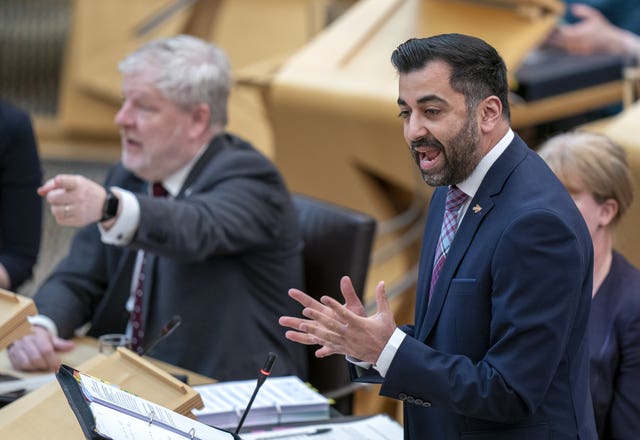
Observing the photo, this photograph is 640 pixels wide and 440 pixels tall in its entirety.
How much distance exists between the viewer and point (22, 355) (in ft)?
7.63

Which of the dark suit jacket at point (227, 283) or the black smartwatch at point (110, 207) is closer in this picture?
the black smartwatch at point (110, 207)

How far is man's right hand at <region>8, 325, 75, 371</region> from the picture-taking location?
232 cm

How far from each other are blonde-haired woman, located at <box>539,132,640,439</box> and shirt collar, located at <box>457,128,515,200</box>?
0.58m

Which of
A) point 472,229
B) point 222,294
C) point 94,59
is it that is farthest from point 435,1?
point 94,59

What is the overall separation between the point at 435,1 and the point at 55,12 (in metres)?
3.71

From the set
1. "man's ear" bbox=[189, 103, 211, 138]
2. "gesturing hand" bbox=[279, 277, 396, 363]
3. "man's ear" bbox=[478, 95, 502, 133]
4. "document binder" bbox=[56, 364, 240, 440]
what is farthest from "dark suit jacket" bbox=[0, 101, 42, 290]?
"man's ear" bbox=[478, 95, 502, 133]

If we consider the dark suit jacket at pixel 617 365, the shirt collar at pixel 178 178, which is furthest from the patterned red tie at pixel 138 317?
the dark suit jacket at pixel 617 365

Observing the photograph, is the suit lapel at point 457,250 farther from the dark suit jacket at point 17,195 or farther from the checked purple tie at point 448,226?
the dark suit jacket at point 17,195

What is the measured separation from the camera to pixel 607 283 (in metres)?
2.11

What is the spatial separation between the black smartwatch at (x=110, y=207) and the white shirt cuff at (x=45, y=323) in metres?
0.35

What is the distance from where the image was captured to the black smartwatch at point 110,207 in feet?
7.59

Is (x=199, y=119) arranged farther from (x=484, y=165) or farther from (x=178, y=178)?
(x=484, y=165)

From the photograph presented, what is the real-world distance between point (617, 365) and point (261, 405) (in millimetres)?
679

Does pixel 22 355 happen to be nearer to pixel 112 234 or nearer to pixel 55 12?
pixel 112 234
